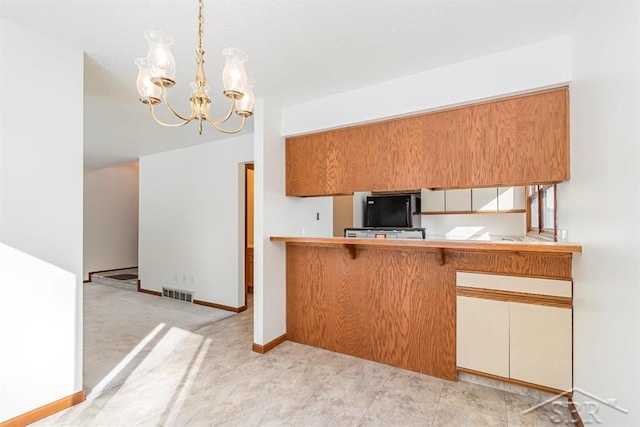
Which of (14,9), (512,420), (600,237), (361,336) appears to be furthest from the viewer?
(361,336)

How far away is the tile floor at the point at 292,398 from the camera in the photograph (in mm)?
1842

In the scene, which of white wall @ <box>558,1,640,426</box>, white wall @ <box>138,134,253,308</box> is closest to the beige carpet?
white wall @ <box>138,134,253,308</box>

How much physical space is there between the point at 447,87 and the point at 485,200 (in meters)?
2.59

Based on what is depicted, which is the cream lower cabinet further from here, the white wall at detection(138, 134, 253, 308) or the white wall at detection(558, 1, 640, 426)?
the white wall at detection(138, 134, 253, 308)

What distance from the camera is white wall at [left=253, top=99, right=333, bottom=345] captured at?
2.84m

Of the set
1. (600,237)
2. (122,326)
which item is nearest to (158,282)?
(122,326)

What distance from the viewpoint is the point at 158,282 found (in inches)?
197

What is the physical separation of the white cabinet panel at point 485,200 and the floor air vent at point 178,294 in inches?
173

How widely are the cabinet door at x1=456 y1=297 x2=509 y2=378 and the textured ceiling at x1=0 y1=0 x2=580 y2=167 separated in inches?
70.6

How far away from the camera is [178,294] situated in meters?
Answer: 4.68

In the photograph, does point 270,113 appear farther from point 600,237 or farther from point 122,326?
point 122,326

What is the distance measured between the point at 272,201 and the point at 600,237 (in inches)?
93.0

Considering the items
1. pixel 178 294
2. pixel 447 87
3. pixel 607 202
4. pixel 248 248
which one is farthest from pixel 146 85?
pixel 178 294

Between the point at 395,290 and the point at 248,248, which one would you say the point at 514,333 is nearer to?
the point at 395,290
